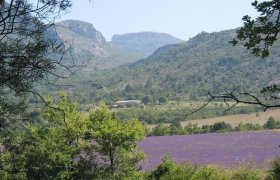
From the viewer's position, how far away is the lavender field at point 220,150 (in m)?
49.2

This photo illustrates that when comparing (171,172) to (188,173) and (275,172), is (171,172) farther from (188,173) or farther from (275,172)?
(275,172)

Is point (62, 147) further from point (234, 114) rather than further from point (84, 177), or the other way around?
point (234, 114)

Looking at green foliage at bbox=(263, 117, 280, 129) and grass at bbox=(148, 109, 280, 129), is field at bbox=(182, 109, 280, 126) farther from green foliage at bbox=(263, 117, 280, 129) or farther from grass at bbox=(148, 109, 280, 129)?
green foliage at bbox=(263, 117, 280, 129)

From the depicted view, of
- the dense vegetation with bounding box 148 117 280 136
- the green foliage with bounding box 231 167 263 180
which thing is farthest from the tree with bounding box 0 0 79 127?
the dense vegetation with bounding box 148 117 280 136

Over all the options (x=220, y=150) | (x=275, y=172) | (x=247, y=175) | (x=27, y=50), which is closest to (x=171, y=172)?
(x=247, y=175)

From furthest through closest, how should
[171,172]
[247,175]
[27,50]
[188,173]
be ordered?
1. [247,175]
2. [188,173]
3. [171,172]
4. [27,50]

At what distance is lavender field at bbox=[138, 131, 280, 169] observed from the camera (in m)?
49.2

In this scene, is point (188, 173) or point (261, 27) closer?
point (261, 27)

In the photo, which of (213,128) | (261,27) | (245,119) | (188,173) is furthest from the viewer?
(245,119)

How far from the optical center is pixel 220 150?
5984 cm

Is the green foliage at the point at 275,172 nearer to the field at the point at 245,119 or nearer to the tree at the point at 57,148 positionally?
the tree at the point at 57,148

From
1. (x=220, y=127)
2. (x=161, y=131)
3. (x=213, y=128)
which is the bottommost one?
(x=161, y=131)

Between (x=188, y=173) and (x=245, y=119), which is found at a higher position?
(x=188, y=173)

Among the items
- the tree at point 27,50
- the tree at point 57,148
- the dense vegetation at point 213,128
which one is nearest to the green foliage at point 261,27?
the tree at point 27,50
